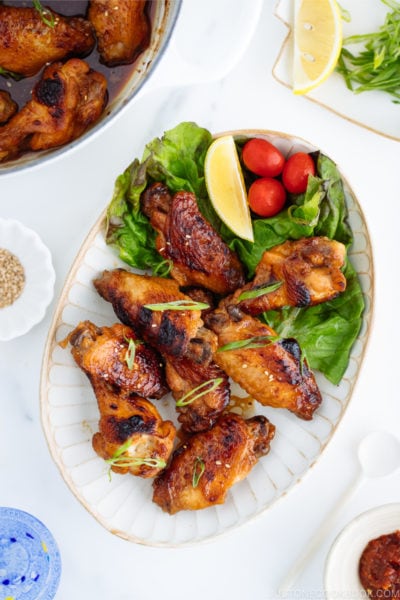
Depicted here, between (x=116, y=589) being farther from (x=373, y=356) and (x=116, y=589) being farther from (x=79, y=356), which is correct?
(x=373, y=356)

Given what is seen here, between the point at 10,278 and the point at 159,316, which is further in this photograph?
the point at 10,278

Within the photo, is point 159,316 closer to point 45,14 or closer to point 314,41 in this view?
point 45,14

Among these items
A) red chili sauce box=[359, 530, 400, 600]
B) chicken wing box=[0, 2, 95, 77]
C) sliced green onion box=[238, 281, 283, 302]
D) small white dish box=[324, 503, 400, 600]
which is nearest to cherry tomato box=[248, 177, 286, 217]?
sliced green onion box=[238, 281, 283, 302]

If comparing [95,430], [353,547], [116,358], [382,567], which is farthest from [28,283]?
[382,567]

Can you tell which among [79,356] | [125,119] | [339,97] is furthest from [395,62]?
[79,356]

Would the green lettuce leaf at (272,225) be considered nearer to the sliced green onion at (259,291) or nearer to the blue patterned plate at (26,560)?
the sliced green onion at (259,291)
